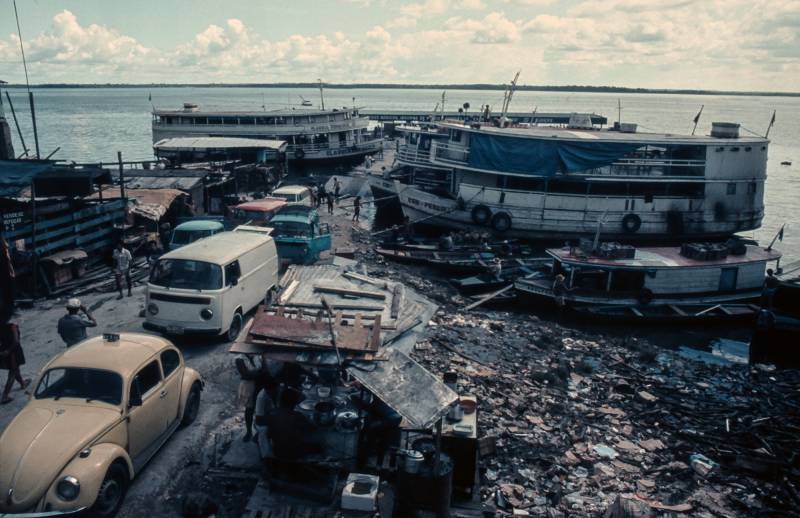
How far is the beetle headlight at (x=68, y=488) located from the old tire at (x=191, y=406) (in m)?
2.68

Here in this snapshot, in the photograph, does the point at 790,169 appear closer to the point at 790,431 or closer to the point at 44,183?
the point at 790,431

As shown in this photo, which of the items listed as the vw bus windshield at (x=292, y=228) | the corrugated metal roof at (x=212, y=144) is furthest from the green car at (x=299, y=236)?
the corrugated metal roof at (x=212, y=144)

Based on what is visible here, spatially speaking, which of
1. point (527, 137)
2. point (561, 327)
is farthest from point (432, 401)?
point (527, 137)

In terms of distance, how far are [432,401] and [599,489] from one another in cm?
394

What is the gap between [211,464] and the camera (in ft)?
27.2

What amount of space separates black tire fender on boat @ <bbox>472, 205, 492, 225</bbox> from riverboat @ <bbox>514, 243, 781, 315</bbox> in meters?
8.87

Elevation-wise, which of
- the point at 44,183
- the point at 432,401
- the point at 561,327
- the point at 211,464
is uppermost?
the point at 44,183

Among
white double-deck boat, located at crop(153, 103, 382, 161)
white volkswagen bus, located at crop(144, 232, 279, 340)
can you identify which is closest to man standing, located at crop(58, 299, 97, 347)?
white volkswagen bus, located at crop(144, 232, 279, 340)

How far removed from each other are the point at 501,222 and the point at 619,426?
60.8 feet

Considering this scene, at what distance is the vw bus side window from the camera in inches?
490

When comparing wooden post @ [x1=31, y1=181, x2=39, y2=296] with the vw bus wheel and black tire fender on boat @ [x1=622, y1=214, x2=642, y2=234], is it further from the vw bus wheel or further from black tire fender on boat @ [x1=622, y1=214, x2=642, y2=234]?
black tire fender on boat @ [x1=622, y1=214, x2=642, y2=234]

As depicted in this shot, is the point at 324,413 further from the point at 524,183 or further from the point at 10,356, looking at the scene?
the point at 524,183

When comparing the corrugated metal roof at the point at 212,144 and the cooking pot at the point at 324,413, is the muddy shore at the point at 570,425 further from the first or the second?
the corrugated metal roof at the point at 212,144

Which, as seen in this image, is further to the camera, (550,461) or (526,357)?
(526,357)
